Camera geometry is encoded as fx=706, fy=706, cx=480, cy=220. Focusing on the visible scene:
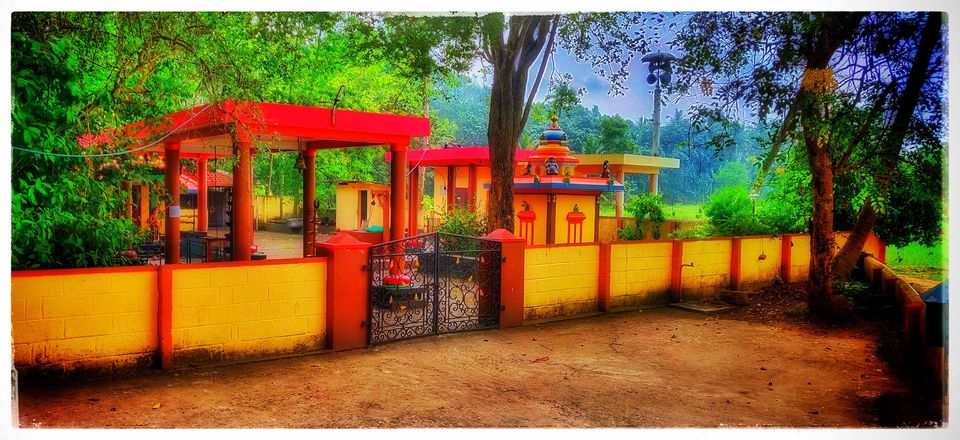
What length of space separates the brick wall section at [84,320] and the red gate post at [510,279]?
13.6 ft

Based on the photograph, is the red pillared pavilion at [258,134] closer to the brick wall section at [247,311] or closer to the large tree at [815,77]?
the brick wall section at [247,311]

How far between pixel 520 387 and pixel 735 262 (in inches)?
269

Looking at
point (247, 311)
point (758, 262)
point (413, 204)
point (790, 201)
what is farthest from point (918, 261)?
point (247, 311)

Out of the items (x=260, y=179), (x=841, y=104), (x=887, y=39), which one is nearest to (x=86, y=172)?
(x=841, y=104)

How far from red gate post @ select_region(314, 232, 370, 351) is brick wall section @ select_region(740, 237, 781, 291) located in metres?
7.33

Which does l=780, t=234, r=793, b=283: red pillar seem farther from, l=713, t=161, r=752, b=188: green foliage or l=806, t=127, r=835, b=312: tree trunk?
l=713, t=161, r=752, b=188: green foliage

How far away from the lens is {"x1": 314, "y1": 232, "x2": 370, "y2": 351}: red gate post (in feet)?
24.9

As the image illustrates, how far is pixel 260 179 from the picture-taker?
111 ft

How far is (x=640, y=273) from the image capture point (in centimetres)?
1077

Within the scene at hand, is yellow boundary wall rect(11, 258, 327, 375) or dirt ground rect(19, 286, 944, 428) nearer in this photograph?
dirt ground rect(19, 286, 944, 428)

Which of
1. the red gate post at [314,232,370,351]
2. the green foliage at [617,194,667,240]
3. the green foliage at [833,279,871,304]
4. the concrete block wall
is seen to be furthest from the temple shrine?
the red gate post at [314,232,370,351]

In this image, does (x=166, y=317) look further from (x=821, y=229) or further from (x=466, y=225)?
(x=821, y=229)

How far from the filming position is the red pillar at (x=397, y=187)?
11984 millimetres

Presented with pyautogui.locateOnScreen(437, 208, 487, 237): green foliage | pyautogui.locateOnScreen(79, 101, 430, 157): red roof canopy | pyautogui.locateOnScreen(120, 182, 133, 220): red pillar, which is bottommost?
pyautogui.locateOnScreen(437, 208, 487, 237): green foliage
